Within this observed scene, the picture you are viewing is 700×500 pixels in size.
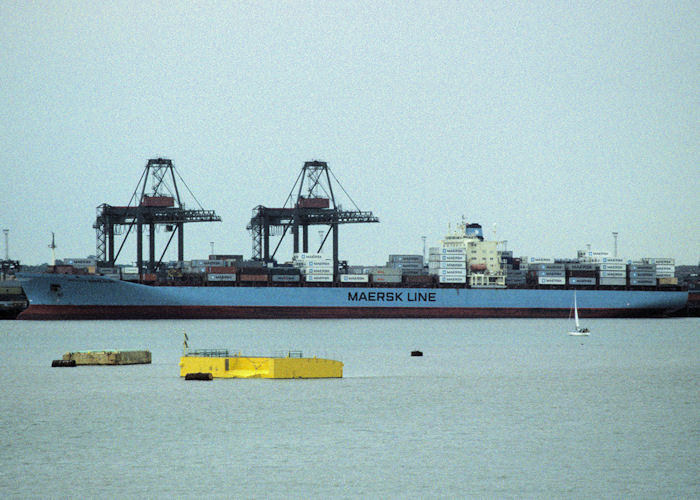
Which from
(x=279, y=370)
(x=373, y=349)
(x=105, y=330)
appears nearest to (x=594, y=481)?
(x=279, y=370)

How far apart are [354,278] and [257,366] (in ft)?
190

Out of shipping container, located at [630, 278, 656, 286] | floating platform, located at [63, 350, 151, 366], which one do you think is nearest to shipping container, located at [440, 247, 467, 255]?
shipping container, located at [630, 278, 656, 286]

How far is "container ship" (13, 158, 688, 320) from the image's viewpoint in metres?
85.4

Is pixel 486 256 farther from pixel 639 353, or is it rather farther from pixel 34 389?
pixel 34 389

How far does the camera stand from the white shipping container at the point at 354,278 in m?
91.7

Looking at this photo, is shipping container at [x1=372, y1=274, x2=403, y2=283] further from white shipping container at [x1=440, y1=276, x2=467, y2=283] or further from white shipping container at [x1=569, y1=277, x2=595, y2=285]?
white shipping container at [x1=569, y1=277, x2=595, y2=285]

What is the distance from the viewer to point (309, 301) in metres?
90.2

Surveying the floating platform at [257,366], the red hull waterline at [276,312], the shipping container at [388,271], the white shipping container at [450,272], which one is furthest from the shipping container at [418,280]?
the floating platform at [257,366]

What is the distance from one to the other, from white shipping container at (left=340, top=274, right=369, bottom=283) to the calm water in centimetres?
4745

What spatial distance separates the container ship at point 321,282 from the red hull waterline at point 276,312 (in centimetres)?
11

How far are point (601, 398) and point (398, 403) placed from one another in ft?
20.8

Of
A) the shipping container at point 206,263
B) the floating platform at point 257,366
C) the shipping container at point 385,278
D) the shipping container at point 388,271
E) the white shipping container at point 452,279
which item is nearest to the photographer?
the floating platform at point 257,366

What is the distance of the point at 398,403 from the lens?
2880 centimetres

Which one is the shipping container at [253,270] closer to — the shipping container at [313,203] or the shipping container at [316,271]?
the shipping container at [316,271]
